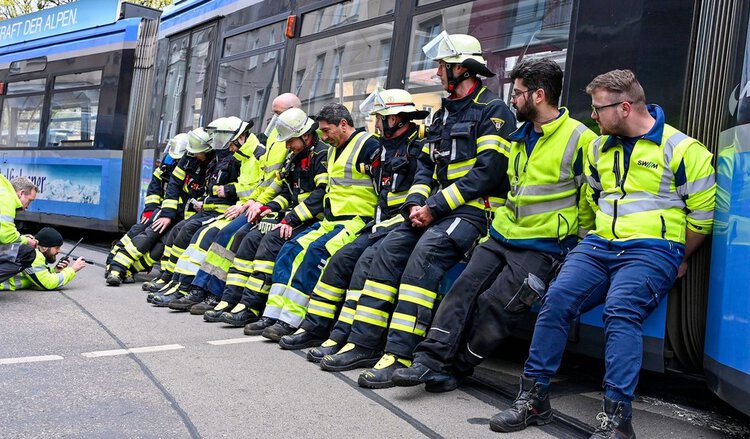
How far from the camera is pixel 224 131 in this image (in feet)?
23.5

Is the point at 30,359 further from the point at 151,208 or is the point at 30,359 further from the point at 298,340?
the point at 151,208

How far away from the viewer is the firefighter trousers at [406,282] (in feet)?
13.7

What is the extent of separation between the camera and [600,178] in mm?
3645

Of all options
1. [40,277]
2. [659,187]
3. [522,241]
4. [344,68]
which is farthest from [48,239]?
[659,187]

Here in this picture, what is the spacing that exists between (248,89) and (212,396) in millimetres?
4714

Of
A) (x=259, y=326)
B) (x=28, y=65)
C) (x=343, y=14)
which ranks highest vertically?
(x=28, y=65)

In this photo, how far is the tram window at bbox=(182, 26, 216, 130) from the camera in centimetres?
899

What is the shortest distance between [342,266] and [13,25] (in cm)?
1164

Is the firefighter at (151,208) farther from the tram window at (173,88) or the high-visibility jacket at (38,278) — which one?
the tram window at (173,88)

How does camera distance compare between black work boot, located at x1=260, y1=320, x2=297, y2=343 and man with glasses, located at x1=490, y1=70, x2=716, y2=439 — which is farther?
black work boot, located at x1=260, y1=320, x2=297, y2=343

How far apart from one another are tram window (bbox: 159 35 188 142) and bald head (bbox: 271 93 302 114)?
304 cm

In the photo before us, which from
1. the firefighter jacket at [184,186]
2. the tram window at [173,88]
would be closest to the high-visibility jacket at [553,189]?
the firefighter jacket at [184,186]

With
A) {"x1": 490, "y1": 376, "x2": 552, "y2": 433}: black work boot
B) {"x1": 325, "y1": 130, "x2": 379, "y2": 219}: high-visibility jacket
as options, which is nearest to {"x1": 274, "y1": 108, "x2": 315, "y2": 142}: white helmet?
{"x1": 325, "y1": 130, "x2": 379, "y2": 219}: high-visibility jacket

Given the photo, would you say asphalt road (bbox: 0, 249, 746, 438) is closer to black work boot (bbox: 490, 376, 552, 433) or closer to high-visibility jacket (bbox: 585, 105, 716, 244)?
black work boot (bbox: 490, 376, 552, 433)
